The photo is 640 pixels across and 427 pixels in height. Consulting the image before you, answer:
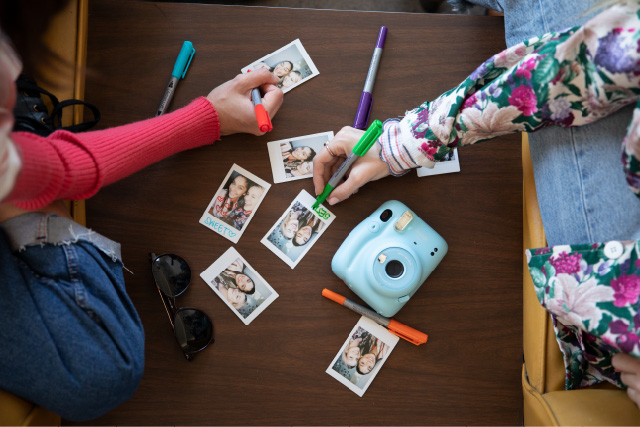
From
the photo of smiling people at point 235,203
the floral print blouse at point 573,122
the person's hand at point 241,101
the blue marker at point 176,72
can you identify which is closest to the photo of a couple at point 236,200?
the photo of smiling people at point 235,203

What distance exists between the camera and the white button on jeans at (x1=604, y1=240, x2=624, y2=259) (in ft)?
2.42

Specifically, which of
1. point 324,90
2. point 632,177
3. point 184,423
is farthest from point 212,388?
point 632,177

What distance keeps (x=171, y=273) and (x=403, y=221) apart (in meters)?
0.50

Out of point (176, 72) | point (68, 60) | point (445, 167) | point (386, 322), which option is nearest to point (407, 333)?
point (386, 322)

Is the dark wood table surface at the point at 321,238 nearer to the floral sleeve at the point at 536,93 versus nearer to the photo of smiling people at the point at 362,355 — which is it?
the photo of smiling people at the point at 362,355

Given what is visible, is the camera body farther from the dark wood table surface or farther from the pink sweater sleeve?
the pink sweater sleeve

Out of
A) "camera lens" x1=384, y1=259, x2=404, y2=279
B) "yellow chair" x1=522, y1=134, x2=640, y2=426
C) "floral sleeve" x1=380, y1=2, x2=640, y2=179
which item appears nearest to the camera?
"floral sleeve" x1=380, y1=2, x2=640, y2=179

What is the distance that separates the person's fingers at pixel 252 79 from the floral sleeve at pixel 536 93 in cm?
28

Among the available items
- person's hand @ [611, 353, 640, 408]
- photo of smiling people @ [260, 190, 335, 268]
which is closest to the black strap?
photo of smiling people @ [260, 190, 335, 268]

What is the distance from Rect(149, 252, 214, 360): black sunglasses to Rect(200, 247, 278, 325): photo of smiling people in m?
0.05

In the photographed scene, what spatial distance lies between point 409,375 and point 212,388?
411 mm

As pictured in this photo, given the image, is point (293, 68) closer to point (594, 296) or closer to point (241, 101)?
point (241, 101)

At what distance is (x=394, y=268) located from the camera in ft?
3.17

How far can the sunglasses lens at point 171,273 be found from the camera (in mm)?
968
